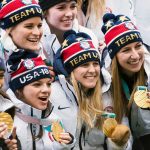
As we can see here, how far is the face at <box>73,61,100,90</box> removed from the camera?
6.94 m

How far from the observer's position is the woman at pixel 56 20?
7.57 metres

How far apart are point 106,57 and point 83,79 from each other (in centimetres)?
63

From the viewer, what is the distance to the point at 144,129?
713 cm

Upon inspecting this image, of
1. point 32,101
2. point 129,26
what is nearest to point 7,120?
point 32,101

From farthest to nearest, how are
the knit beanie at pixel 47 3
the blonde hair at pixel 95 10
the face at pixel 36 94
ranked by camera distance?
the blonde hair at pixel 95 10, the knit beanie at pixel 47 3, the face at pixel 36 94

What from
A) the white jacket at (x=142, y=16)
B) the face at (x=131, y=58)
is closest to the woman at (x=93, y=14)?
the white jacket at (x=142, y=16)

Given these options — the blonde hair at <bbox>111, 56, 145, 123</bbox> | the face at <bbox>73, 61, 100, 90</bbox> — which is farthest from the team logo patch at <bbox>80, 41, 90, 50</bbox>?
the blonde hair at <bbox>111, 56, 145, 123</bbox>

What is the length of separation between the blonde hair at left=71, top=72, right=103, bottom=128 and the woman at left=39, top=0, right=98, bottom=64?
716 mm

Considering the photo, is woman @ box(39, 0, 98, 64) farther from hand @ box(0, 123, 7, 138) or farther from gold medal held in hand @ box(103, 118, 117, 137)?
hand @ box(0, 123, 7, 138)

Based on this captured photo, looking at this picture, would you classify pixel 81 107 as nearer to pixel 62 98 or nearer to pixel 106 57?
pixel 62 98

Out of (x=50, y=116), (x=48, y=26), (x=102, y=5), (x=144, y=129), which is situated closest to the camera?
(x=50, y=116)

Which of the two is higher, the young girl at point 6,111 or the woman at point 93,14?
the woman at point 93,14


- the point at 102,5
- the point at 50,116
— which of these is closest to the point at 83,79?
the point at 50,116

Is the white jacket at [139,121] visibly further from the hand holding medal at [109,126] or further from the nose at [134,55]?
the hand holding medal at [109,126]
